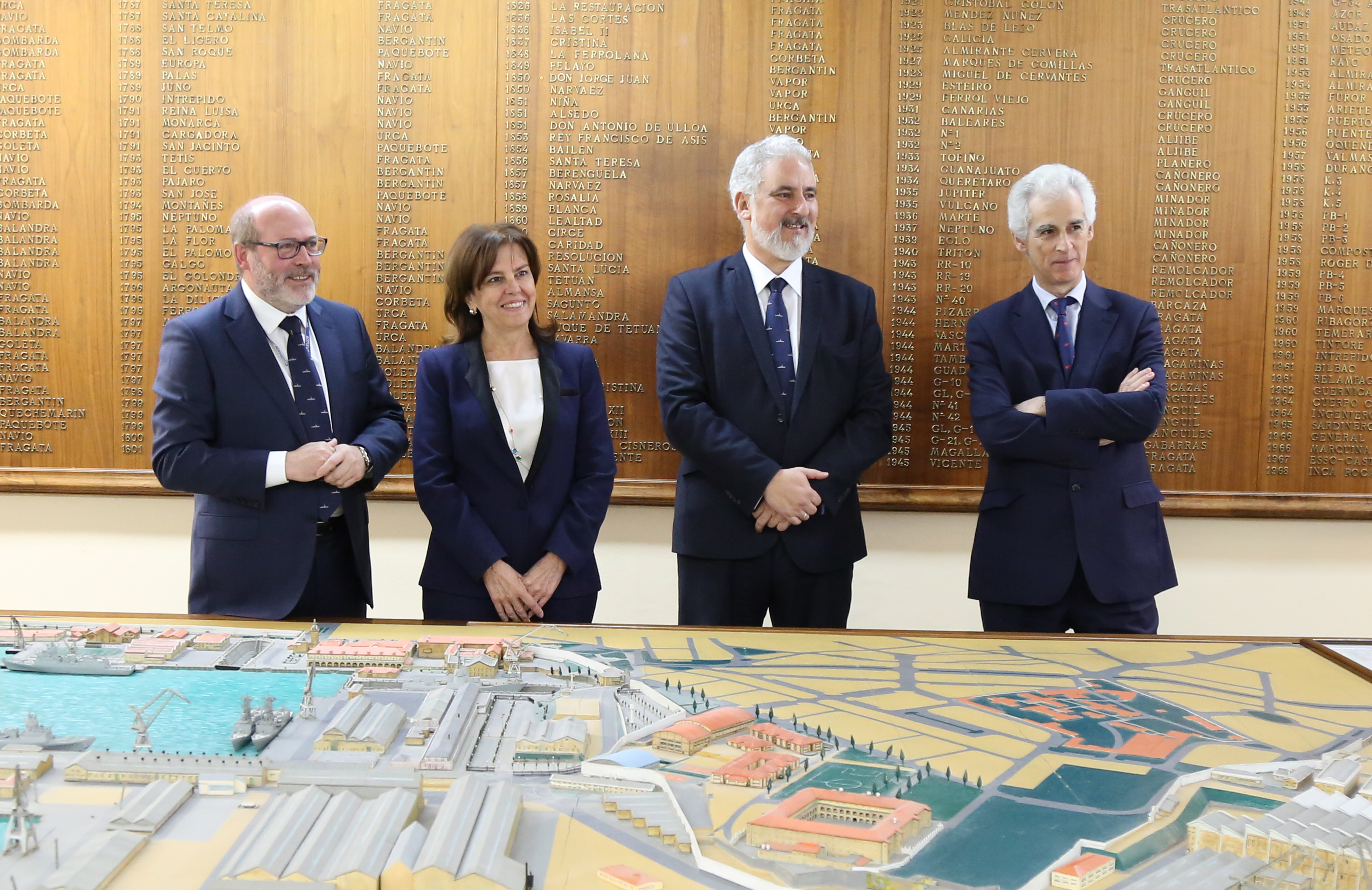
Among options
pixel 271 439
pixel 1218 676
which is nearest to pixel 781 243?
pixel 271 439

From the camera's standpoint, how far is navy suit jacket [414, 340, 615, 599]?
333 centimetres

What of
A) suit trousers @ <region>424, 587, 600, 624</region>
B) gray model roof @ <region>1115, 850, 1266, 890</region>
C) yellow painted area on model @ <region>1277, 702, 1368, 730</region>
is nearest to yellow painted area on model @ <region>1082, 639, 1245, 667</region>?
yellow painted area on model @ <region>1277, 702, 1368, 730</region>

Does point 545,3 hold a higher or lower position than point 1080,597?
higher

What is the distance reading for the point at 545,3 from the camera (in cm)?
434

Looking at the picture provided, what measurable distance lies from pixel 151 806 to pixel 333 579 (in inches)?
65.7


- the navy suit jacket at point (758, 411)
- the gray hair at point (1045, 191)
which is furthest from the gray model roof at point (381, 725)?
the gray hair at point (1045, 191)

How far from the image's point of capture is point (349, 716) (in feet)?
6.82

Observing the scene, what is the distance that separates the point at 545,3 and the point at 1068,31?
205 cm

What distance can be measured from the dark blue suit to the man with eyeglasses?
0.94 metres

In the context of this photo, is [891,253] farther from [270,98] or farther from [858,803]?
[858,803]

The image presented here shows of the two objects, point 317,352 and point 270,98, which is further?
point 270,98

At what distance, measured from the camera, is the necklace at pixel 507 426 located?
11.2 ft

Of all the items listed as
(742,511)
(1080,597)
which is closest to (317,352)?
(742,511)

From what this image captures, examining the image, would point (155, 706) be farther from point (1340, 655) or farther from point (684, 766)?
point (1340, 655)
